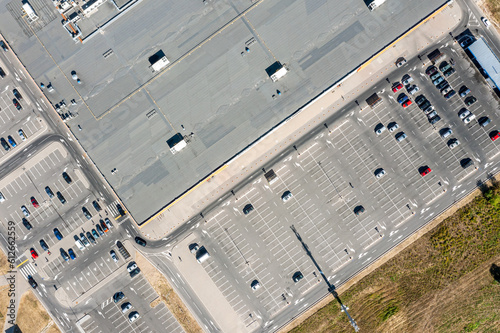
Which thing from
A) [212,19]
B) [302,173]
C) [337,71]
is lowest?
[302,173]

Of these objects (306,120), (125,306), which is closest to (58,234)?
(125,306)

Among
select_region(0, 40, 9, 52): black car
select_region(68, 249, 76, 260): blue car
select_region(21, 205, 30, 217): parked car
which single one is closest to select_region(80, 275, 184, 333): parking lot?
select_region(68, 249, 76, 260): blue car

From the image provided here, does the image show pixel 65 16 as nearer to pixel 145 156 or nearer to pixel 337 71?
pixel 145 156

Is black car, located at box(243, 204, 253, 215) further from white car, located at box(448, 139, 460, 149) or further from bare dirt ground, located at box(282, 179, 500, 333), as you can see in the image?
white car, located at box(448, 139, 460, 149)

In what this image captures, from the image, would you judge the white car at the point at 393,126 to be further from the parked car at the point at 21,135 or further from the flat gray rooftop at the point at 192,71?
the parked car at the point at 21,135

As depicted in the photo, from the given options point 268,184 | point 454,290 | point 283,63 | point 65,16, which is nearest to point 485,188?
point 454,290

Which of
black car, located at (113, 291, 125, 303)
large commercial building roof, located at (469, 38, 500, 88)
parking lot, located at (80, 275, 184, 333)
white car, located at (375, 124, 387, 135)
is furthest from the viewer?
parking lot, located at (80, 275, 184, 333)

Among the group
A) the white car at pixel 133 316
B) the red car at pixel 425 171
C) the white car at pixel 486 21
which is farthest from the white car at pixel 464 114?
the white car at pixel 133 316
